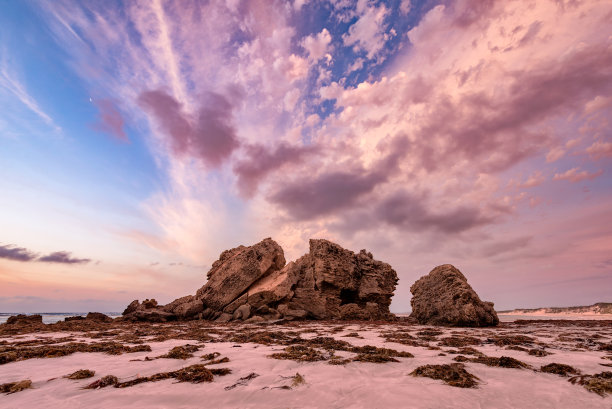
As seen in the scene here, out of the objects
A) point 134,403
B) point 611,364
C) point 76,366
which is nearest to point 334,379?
point 134,403

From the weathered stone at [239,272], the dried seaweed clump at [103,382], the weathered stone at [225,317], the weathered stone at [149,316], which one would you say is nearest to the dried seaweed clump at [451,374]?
the dried seaweed clump at [103,382]

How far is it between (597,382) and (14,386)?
9.19 metres

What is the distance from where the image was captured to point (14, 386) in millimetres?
4445

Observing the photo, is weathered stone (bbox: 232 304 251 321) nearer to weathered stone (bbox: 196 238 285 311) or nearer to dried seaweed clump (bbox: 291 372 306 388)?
weathered stone (bbox: 196 238 285 311)

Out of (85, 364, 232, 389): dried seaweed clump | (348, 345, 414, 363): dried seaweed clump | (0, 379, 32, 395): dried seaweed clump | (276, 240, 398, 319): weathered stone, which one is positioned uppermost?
(276, 240, 398, 319): weathered stone

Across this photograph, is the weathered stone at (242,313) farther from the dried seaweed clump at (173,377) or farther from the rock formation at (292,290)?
the dried seaweed clump at (173,377)

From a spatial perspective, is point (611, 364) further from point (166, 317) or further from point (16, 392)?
point (166, 317)

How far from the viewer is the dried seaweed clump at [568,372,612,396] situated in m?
4.20

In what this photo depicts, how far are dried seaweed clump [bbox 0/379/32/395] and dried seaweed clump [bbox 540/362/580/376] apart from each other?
9163 mm

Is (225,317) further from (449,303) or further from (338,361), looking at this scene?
(338,361)

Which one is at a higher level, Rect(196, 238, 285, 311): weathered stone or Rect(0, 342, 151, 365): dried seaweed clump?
Rect(196, 238, 285, 311): weathered stone

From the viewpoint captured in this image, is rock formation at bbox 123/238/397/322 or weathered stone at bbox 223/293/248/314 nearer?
rock formation at bbox 123/238/397/322

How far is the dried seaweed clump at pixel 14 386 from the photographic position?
4.37 metres

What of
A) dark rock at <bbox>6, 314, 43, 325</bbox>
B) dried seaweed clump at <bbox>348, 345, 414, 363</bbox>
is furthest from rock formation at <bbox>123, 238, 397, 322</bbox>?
dried seaweed clump at <bbox>348, 345, 414, 363</bbox>
